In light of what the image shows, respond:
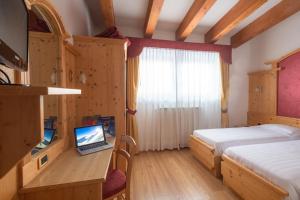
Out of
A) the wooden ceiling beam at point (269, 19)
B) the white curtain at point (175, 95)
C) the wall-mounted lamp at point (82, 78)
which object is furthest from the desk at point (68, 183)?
the wooden ceiling beam at point (269, 19)

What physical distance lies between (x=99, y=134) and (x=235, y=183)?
183 cm

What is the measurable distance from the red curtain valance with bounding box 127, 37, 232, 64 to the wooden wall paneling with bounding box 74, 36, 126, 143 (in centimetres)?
122

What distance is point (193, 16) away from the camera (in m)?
2.84

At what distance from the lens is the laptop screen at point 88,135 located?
5.90 ft

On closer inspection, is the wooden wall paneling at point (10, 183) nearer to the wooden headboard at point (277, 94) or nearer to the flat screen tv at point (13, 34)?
the flat screen tv at point (13, 34)

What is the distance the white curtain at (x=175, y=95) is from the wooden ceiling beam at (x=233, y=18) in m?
0.46

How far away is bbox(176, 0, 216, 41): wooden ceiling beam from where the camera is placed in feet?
8.21

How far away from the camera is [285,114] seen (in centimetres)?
336

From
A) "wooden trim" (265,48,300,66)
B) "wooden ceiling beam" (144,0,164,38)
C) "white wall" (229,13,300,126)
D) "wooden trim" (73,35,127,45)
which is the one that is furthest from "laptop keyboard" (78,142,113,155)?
"wooden trim" (265,48,300,66)

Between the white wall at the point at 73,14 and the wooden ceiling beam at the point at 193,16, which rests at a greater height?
the wooden ceiling beam at the point at 193,16

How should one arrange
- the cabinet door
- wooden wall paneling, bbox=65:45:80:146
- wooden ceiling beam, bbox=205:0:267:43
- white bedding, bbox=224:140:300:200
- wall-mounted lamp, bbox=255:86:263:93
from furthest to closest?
wall-mounted lamp, bbox=255:86:263:93 → the cabinet door → wooden ceiling beam, bbox=205:0:267:43 → wooden wall paneling, bbox=65:45:80:146 → white bedding, bbox=224:140:300:200

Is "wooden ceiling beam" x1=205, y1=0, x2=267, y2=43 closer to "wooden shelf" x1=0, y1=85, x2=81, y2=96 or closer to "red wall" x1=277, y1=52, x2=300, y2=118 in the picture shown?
"red wall" x1=277, y1=52, x2=300, y2=118

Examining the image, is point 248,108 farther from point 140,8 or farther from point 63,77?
point 63,77

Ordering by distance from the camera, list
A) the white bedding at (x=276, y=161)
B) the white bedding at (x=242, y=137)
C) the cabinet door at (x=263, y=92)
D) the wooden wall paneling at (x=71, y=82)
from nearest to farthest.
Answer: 1. the white bedding at (x=276, y=161)
2. the wooden wall paneling at (x=71, y=82)
3. the white bedding at (x=242, y=137)
4. the cabinet door at (x=263, y=92)
